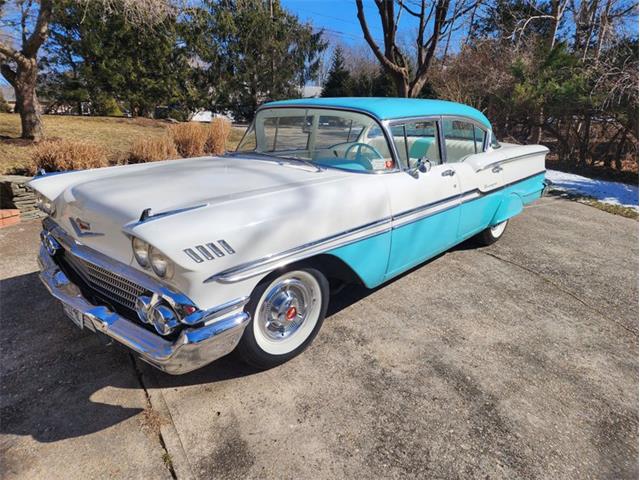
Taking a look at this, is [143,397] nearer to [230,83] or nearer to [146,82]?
[146,82]

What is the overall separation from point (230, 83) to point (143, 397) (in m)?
22.4

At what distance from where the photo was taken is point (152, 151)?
6562 millimetres

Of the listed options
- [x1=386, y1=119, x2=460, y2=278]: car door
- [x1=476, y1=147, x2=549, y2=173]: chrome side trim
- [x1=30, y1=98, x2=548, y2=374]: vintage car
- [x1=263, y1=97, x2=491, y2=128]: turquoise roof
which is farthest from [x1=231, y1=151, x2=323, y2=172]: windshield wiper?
[x1=476, y1=147, x2=549, y2=173]: chrome side trim

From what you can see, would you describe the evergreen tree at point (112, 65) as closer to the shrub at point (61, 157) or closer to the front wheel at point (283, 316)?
the shrub at point (61, 157)

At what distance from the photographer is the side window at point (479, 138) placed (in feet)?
13.0

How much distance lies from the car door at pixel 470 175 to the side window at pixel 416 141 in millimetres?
107

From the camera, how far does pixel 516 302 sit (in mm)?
3314

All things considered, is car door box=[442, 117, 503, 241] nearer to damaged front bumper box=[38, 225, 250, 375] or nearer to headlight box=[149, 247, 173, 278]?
damaged front bumper box=[38, 225, 250, 375]

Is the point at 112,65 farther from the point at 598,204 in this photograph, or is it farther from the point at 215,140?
the point at 598,204

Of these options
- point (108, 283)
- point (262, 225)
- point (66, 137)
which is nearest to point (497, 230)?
point (262, 225)

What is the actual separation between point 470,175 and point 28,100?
800 centimetres

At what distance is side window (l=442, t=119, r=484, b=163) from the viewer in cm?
356

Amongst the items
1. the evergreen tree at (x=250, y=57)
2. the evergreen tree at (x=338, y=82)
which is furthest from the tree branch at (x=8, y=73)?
the evergreen tree at (x=338, y=82)

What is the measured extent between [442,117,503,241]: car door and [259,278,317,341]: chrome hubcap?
172 centimetres
